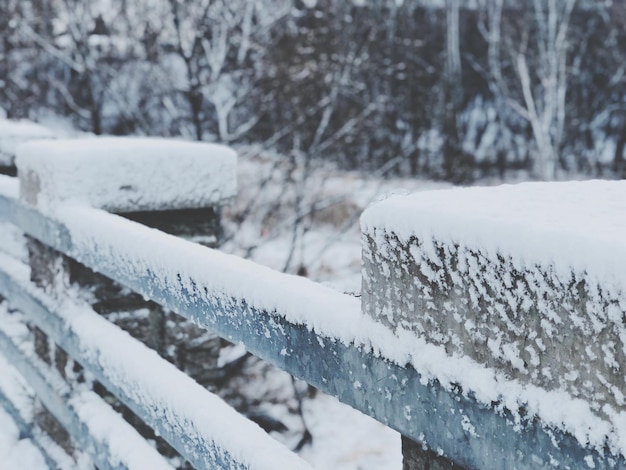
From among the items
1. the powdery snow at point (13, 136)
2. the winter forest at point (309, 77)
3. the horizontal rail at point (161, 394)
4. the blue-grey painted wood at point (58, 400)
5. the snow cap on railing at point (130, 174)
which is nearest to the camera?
the horizontal rail at point (161, 394)

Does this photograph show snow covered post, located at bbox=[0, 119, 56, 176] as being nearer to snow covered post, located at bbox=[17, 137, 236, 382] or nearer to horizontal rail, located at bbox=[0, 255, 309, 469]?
snow covered post, located at bbox=[17, 137, 236, 382]

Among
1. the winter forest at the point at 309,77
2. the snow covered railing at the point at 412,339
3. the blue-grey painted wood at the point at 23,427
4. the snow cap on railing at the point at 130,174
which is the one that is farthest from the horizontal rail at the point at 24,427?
the winter forest at the point at 309,77

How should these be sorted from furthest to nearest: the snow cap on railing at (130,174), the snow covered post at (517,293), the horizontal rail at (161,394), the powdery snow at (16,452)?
1. the powdery snow at (16,452)
2. the snow cap on railing at (130,174)
3. the horizontal rail at (161,394)
4. the snow covered post at (517,293)

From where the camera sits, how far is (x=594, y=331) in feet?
2.01

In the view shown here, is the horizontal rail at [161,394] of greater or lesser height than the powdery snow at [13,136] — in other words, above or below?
below

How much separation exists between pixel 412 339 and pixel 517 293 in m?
0.18

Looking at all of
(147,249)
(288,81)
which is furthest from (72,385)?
(288,81)

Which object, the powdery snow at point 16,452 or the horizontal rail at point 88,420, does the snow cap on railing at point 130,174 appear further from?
the powdery snow at point 16,452

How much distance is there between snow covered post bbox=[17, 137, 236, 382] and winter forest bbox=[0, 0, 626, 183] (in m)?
4.90

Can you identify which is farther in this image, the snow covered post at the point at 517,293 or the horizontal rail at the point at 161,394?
the horizontal rail at the point at 161,394

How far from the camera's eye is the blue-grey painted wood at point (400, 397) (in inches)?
27.1

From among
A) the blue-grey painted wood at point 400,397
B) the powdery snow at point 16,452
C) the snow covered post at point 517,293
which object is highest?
the snow covered post at point 517,293

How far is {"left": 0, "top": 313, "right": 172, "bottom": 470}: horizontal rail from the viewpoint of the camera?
5.34 ft

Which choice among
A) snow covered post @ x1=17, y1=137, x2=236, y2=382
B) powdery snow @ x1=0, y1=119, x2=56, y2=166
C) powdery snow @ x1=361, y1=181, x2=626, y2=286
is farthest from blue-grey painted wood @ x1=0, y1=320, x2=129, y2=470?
powdery snow @ x1=361, y1=181, x2=626, y2=286
